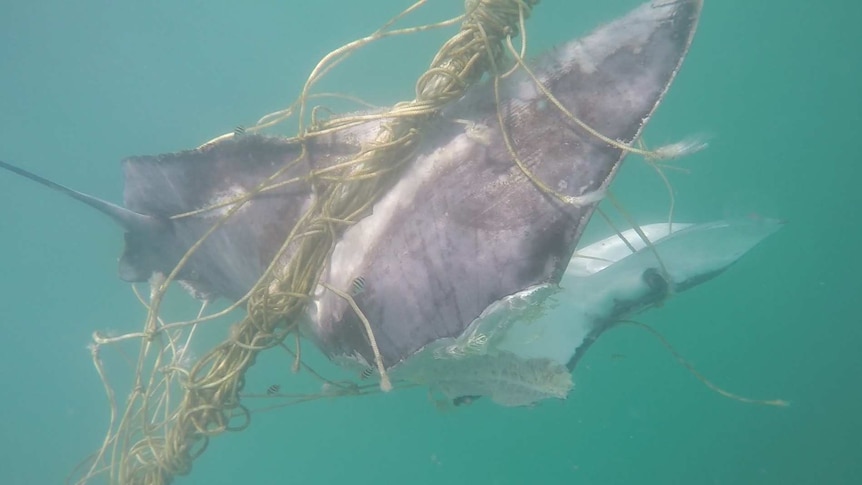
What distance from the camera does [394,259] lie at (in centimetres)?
269

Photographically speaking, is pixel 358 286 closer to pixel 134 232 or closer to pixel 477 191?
pixel 477 191

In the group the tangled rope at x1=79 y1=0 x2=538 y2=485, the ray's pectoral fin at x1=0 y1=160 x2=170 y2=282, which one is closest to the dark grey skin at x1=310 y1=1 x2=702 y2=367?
the tangled rope at x1=79 y1=0 x2=538 y2=485

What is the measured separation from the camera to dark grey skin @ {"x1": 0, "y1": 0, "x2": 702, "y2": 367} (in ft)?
7.62

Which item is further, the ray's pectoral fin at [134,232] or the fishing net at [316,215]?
the ray's pectoral fin at [134,232]

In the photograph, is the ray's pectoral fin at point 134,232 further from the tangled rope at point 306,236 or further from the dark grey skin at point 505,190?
the dark grey skin at point 505,190

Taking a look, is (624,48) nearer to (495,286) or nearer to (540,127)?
(540,127)

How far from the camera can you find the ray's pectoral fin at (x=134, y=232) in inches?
137

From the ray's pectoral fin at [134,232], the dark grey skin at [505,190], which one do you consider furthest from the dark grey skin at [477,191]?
the ray's pectoral fin at [134,232]

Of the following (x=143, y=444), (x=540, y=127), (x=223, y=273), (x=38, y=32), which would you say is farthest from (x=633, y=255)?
(x=38, y=32)

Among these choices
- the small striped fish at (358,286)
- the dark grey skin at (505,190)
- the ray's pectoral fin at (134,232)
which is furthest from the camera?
the ray's pectoral fin at (134,232)

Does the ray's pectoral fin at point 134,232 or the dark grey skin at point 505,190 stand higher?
the ray's pectoral fin at point 134,232

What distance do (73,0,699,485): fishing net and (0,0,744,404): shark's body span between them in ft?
0.19

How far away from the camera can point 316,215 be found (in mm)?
3162

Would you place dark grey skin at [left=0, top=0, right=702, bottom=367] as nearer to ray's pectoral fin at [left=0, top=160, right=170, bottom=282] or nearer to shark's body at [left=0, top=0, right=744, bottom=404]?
shark's body at [left=0, top=0, right=744, bottom=404]
